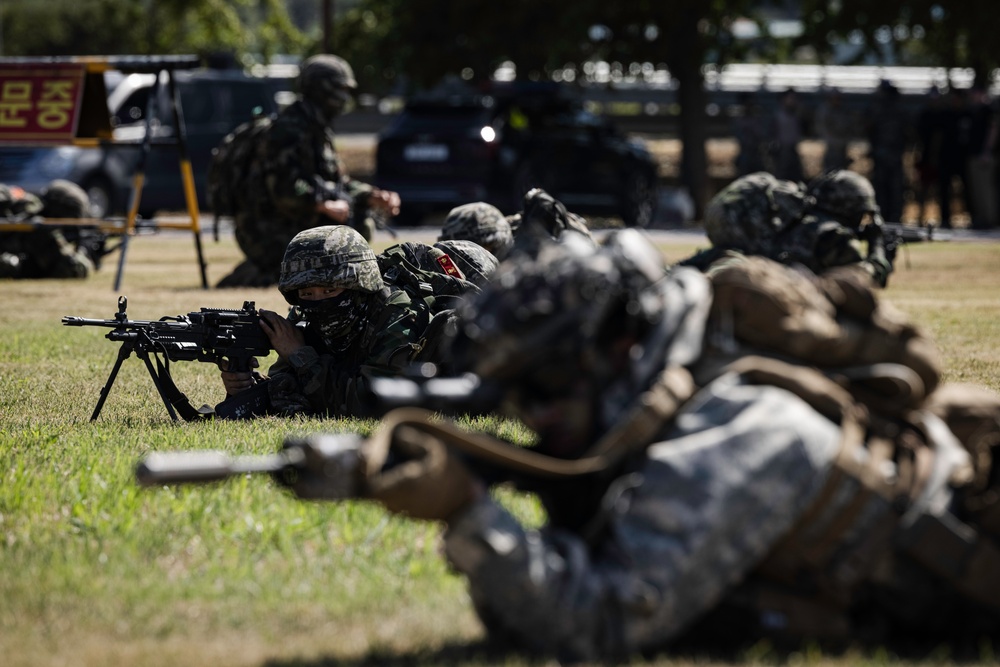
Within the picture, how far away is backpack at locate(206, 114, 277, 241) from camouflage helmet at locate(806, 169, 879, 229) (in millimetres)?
5876

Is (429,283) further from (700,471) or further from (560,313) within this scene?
(700,471)

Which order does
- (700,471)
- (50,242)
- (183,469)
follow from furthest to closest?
(50,242) → (700,471) → (183,469)

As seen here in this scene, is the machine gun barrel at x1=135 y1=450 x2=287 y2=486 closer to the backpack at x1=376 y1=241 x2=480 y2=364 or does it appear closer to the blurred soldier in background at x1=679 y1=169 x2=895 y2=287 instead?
the backpack at x1=376 y1=241 x2=480 y2=364

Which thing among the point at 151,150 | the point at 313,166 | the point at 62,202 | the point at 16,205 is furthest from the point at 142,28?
the point at 313,166

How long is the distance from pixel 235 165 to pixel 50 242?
11.9ft

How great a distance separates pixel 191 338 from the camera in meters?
8.00

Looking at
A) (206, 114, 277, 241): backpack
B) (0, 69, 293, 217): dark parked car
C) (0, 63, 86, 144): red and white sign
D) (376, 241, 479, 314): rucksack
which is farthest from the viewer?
(0, 69, 293, 217): dark parked car

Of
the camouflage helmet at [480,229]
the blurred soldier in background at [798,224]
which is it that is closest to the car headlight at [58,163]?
the camouflage helmet at [480,229]

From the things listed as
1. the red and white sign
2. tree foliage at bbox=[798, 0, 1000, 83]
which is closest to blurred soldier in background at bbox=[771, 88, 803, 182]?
tree foliage at bbox=[798, 0, 1000, 83]

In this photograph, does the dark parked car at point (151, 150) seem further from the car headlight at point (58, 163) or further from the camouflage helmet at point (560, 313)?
the camouflage helmet at point (560, 313)

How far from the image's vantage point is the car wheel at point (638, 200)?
24734 millimetres

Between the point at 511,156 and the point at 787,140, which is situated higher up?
the point at 511,156

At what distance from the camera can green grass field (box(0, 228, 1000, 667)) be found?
429 centimetres

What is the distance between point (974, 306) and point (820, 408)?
38.6ft
